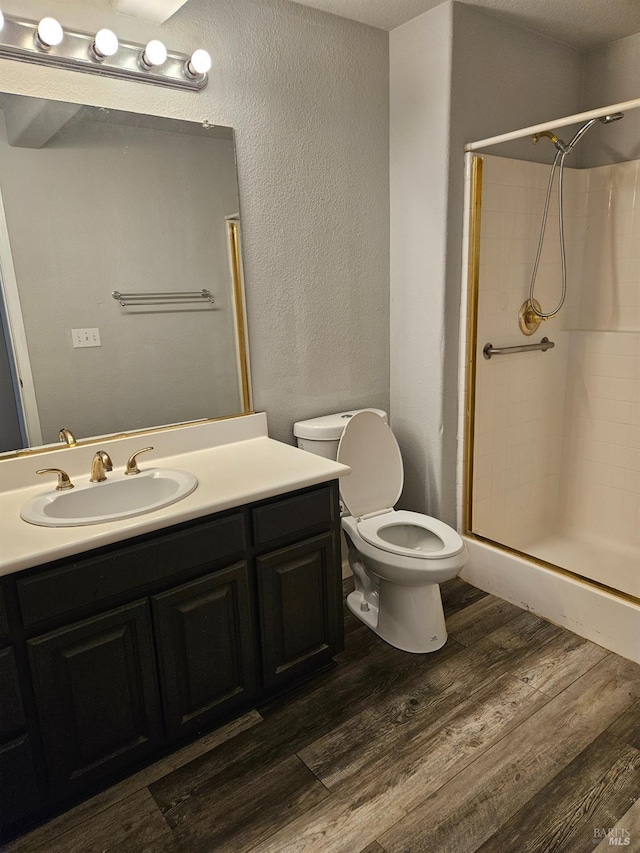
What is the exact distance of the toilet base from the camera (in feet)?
7.36

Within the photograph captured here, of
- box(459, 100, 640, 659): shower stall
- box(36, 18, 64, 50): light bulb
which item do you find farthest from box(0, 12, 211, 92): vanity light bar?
box(459, 100, 640, 659): shower stall

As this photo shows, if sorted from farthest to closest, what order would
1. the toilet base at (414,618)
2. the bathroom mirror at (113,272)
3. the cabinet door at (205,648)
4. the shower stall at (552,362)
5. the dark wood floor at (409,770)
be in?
the shower stall at (552,362)
the toilet base at (414,618)
the bathroom mirror at (113,272)
the cabinet door at (205,648)
the dark wood floor at (409,770)

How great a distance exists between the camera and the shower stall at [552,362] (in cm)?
262

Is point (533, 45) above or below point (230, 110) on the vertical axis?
above

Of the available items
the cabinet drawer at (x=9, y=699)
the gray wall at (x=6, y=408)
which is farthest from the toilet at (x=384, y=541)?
the cabinet drawer at (x=9, y=699)

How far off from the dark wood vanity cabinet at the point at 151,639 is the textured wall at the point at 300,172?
758 millimetres

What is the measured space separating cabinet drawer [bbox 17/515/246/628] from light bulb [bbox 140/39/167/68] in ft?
4.88

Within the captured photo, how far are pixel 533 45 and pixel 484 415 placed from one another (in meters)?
1.65

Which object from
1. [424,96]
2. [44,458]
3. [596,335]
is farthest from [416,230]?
[44,458]

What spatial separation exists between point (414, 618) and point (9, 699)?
1376mm

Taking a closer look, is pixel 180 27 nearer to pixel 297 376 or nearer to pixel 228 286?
pixel 228 286

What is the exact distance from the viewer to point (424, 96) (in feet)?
8.08

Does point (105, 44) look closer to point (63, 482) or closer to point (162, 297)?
point (162, 297)

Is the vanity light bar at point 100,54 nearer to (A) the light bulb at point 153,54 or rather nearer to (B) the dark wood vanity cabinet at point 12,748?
(A) the light bulb at point 153,54
